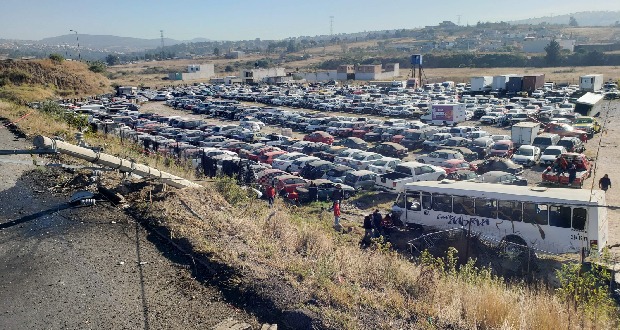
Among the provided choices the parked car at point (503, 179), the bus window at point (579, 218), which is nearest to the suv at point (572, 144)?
the parked car at point (503, 179)

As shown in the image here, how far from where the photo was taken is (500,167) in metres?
24.9

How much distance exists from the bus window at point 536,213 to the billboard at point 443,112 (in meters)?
28.7

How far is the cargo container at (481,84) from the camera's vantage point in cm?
6178

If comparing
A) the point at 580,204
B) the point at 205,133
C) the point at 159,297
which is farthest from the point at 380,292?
the point at 205,133

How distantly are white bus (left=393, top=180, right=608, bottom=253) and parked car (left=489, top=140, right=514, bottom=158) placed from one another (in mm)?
14418

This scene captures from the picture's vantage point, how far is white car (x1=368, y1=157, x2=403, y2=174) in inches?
960

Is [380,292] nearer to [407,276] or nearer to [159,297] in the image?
[407,276]

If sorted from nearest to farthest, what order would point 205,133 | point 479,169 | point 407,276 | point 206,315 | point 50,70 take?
point 206,315 < point 407,276 < point 479,169 < point 205,133 < point 50,70

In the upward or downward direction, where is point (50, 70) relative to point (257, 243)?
upward

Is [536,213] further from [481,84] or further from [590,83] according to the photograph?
[481,84]

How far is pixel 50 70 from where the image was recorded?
231 ft

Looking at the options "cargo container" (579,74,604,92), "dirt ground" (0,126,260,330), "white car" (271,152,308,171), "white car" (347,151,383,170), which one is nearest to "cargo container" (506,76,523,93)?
"cargo container" (579,74,604,92)

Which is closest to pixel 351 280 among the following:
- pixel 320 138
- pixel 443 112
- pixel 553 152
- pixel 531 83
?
pixel 553 152

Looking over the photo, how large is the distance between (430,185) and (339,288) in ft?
27.8
